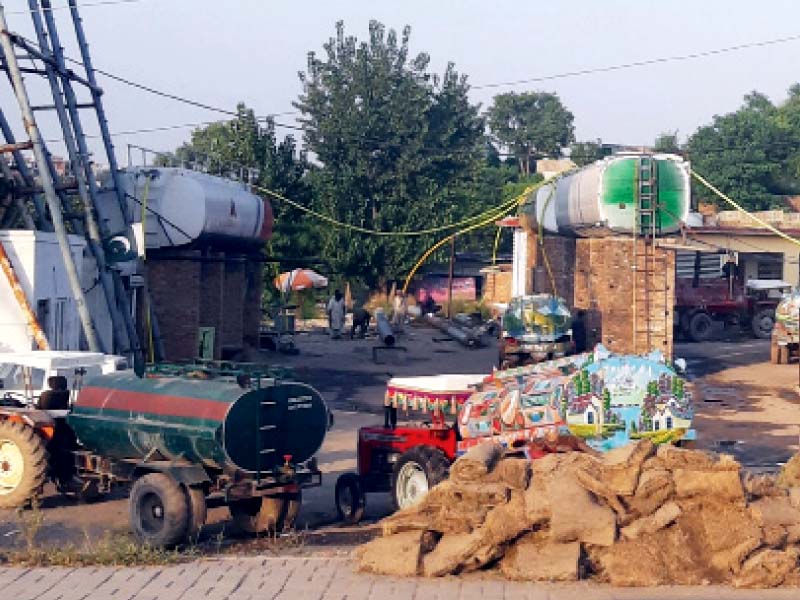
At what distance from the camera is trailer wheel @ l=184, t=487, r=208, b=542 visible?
39.4 ft

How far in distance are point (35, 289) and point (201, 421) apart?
9401 mm

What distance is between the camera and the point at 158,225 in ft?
84.8

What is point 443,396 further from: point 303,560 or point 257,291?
point 257,291

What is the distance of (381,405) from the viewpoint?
78.8ft

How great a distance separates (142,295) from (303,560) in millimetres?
16048

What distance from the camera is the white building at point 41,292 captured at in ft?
65.5

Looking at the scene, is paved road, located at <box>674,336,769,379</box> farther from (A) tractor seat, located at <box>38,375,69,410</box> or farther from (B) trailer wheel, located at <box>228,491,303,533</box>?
(A) tractor seat, located at <box>38,375,69,410</box>

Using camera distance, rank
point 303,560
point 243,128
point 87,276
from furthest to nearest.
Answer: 1. point 243,128
2. point 87,276
3. point 303,560

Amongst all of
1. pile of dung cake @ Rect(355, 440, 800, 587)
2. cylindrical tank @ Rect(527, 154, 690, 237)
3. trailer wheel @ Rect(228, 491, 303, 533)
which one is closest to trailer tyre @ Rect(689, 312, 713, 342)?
cylindrical tank @ Rect(527, 154, 690, 237)

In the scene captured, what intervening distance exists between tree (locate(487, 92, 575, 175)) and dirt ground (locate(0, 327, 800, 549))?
159ft

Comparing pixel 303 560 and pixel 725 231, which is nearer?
pixel 303 560

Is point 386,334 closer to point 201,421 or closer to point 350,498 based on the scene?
point 350,498

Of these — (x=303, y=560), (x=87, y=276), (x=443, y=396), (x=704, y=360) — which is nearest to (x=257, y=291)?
(x=87, y=276)

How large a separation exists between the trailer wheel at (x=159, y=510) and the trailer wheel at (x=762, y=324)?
97.3 feet
